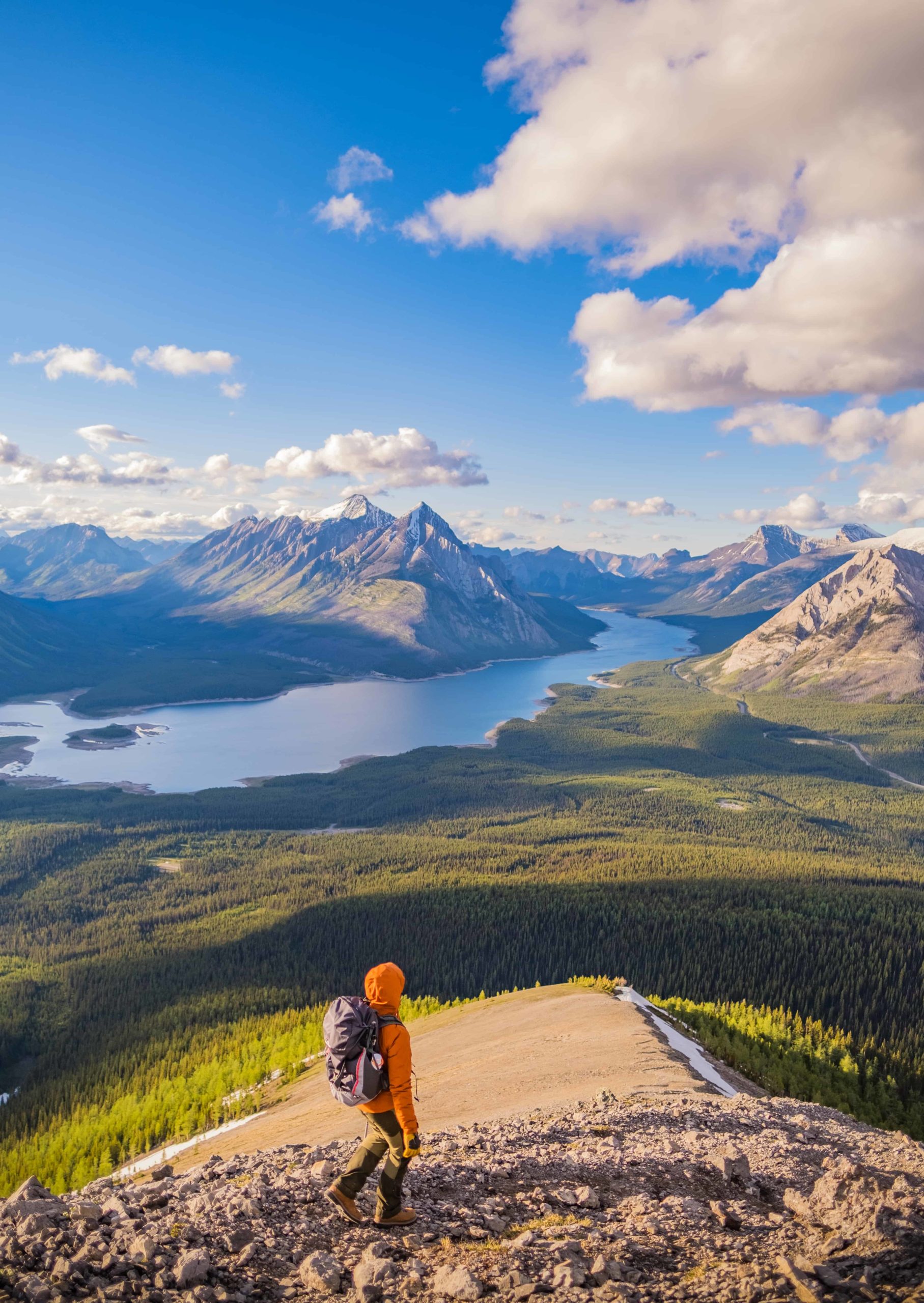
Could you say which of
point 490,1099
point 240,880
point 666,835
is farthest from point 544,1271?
point 666,835

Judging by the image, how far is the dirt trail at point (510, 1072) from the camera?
2095 cm

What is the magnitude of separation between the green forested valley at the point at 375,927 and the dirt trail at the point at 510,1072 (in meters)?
6.02

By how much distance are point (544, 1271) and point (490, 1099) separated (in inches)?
556

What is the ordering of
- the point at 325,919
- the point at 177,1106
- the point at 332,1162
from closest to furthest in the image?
the point at 332,1162 < the point at 177,1106 < the point at 325,919

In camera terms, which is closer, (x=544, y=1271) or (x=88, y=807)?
(x=544, y=1271)

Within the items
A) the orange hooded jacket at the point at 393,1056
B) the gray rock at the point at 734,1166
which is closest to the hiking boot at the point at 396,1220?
the orange hooded jacket at the point at 393,1056

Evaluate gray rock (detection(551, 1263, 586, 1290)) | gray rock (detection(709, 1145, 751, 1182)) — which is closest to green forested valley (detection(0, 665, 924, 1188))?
gray rock (detection(709, 1145, 751, 1182))

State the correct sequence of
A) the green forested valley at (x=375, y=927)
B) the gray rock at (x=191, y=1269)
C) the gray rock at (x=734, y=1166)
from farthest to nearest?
the green forested valley at (x=375, y=927) → the gray rock at (x=734, y=1166) → the gray rock at (x=191, y=1269)

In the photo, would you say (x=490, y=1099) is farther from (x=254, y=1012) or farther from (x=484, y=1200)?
(x=254, y=1012)

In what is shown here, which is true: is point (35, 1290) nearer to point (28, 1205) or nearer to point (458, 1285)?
point (28, 1205)

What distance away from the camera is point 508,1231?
10.6 metres

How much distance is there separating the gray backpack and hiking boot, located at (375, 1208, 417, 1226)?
1722 millimetres

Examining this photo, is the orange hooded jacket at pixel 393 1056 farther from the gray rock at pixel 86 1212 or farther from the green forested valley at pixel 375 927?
the green forested valley at pixel 375 927

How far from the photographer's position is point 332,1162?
499 inches
